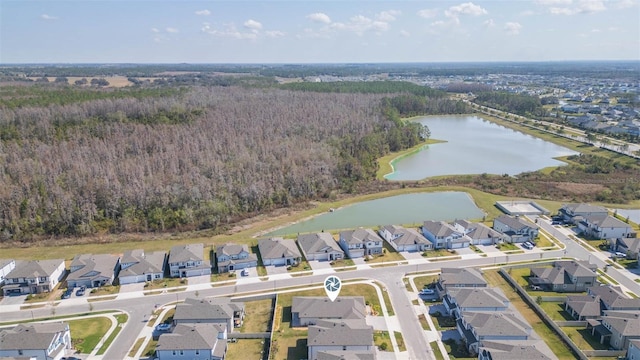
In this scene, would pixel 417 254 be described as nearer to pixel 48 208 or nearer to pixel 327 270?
pixel 327 270

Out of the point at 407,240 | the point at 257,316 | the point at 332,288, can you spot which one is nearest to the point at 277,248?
the point at 332,288

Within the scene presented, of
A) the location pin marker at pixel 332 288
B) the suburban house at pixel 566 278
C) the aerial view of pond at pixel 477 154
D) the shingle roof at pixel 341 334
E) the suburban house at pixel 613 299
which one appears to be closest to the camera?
the shingle roof at pixel 341 334

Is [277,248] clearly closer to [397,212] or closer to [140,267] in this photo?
[140,267]

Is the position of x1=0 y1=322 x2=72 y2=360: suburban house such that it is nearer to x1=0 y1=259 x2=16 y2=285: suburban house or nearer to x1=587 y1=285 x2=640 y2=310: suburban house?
x1=0 y1=259 x2=16 y2=285: suburban house

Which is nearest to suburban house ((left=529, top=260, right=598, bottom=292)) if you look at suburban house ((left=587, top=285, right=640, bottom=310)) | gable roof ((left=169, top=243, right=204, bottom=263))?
suburban house ((left=587, top=285, right=640, bottom=310))

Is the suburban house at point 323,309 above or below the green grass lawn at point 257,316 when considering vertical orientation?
above

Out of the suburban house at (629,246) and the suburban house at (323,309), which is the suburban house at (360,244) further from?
the suburban house at (629,246)

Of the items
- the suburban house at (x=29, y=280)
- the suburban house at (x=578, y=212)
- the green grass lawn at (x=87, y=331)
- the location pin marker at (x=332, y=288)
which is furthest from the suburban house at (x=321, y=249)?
the suburban house at (x=578, y=212)
